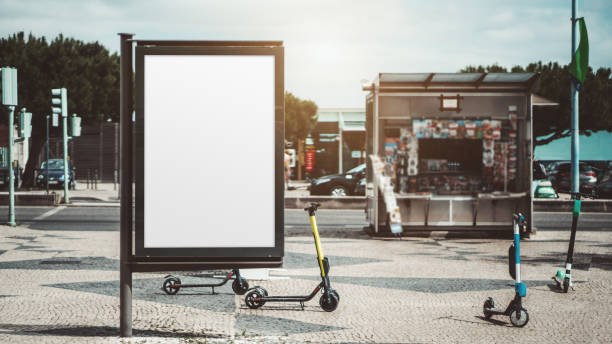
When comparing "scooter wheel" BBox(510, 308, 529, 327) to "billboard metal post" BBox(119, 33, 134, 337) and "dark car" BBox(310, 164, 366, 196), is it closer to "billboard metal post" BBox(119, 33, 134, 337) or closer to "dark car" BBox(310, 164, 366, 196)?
"billboard metal post" BBox(119, 33, 134, 337)

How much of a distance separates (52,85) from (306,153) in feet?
53.8

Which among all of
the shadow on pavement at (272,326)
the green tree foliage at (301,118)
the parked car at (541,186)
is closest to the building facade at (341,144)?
the green tree foliage at (301,118)

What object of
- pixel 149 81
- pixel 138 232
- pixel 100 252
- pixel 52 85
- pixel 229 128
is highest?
pixel 52 85

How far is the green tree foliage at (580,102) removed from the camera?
41.1 m

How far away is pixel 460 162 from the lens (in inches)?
522

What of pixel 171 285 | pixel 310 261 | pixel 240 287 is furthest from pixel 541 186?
pixel 171 285

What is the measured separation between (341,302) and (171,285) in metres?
1.83

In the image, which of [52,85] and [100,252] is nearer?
[100,252]

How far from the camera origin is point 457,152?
1323 cm

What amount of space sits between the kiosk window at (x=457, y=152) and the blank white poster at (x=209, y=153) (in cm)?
856

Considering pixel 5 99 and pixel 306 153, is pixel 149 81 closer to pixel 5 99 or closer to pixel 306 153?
pixel 5 99

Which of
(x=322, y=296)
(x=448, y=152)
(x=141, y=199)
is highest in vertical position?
(x=448, y=152)

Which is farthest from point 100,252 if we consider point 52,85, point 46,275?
point 52,85

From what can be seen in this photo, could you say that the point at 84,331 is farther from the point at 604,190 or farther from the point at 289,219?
the point at 604,190
